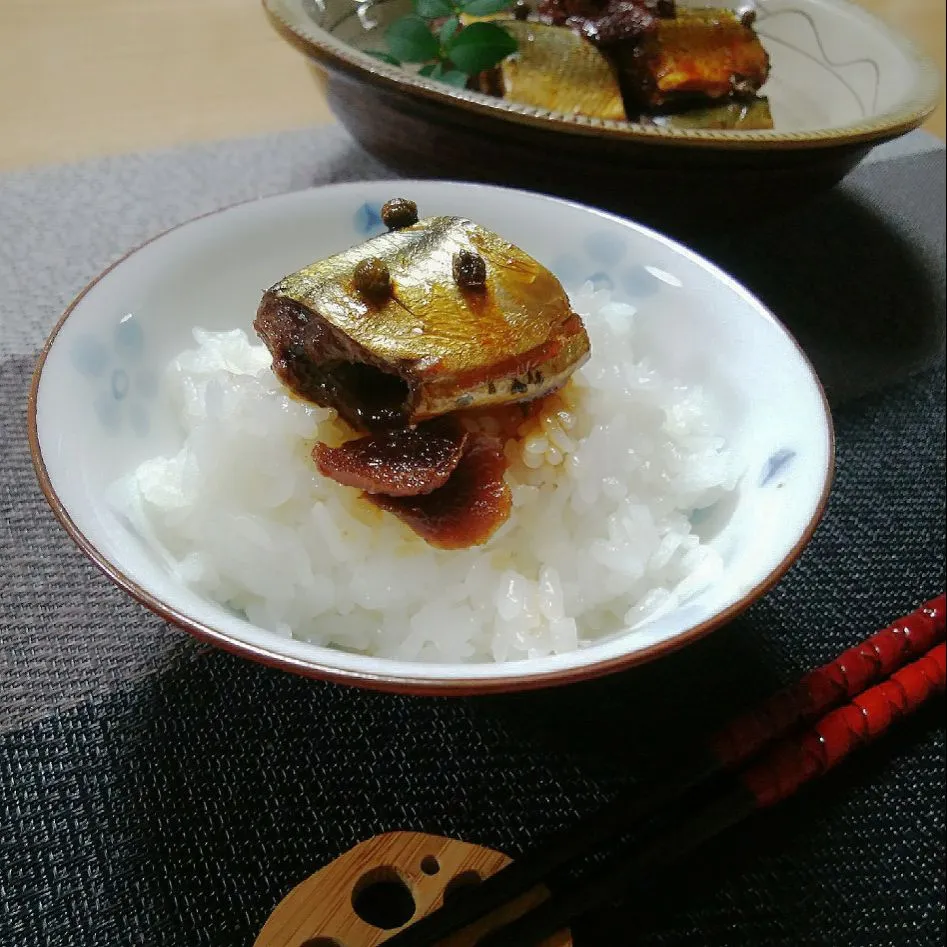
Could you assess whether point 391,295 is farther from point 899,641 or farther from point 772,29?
point 772,29

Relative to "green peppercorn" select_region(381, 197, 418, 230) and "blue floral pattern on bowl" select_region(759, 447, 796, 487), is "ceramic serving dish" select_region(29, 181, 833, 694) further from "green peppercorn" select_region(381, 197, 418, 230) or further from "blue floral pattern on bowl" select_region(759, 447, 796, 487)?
"green peppercorn" select_region(381, 197, 418, 230)

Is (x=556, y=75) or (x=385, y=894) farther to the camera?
Result: (x=556, y=75)

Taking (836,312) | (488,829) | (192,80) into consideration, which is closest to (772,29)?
(836,312)

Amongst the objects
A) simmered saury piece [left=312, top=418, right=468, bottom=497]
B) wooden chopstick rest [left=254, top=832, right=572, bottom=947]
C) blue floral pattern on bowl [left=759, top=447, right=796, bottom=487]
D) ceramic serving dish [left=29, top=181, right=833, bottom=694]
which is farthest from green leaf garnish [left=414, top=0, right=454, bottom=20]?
wooden chopstick rest [left=254, top=832, right=572, bottom=947]

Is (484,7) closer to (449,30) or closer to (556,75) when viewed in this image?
(449,30)

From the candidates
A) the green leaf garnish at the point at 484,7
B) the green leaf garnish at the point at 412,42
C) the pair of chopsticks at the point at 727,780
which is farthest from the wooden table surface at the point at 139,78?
the pair of chopsticks at the point at 727,780

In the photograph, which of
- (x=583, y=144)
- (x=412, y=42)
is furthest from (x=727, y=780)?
(x=412, y=42)
